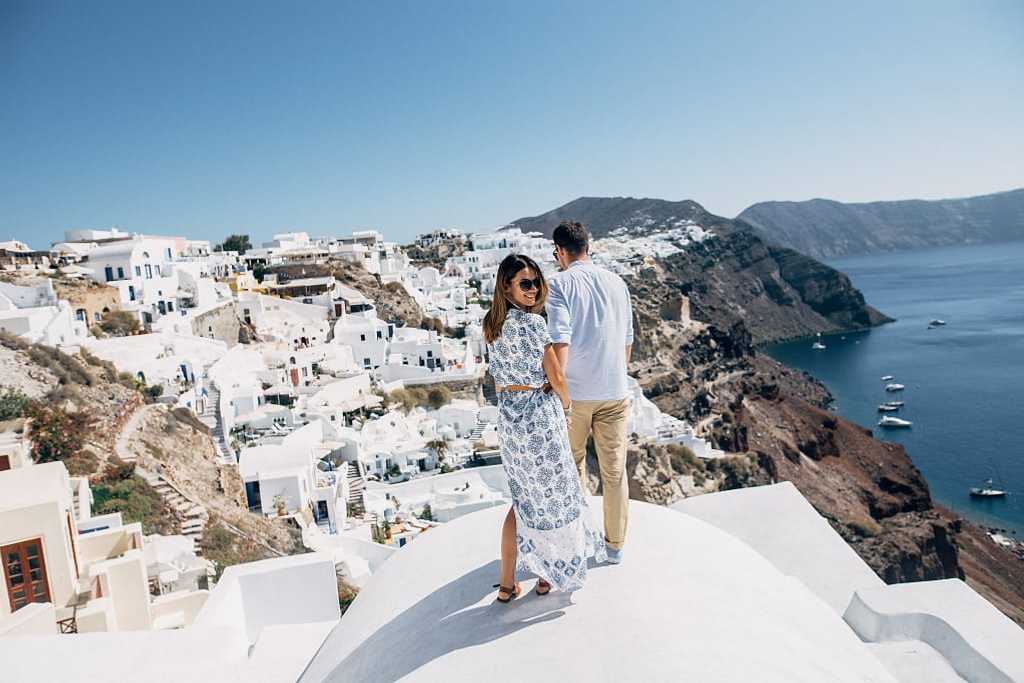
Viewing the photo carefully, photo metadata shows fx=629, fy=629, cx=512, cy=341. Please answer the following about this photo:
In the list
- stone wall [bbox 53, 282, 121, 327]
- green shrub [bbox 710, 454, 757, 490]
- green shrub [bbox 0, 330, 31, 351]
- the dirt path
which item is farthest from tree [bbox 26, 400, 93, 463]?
green shrub [bbox 710, 454, 757, 490]

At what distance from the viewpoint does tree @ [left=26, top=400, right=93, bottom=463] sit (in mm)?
9508

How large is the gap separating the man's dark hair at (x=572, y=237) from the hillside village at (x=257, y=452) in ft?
5.12

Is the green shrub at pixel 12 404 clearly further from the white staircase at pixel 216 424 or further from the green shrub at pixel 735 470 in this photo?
the green shrub at pixel 735 470

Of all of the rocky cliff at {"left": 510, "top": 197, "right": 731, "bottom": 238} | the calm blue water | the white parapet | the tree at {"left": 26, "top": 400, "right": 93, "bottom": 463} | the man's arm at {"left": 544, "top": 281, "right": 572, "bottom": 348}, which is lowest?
the calm blue water

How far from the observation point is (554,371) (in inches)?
89.6

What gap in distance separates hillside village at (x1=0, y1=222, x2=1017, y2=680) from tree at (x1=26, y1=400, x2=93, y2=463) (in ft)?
0.11

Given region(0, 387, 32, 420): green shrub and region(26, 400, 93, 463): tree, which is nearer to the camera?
region(26, 400, 93, 463): tree

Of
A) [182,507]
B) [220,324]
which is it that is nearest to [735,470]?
[220,324]

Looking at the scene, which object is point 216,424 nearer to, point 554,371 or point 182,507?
point 182,507

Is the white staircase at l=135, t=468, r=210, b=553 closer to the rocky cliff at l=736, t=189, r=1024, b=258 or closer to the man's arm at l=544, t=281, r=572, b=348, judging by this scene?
the man's arm at l=544, t=281, r=572, b=348

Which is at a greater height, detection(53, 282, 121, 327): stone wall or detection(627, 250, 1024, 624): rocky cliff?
detection(53, 282, 121, 327): stone wall

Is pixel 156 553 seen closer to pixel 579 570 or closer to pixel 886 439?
pixel 579 570

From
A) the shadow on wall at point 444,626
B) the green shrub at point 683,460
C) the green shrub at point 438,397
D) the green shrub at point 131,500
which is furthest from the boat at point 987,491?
the shadow on wall at point 444,626

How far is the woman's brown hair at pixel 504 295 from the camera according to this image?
223 centimetres
